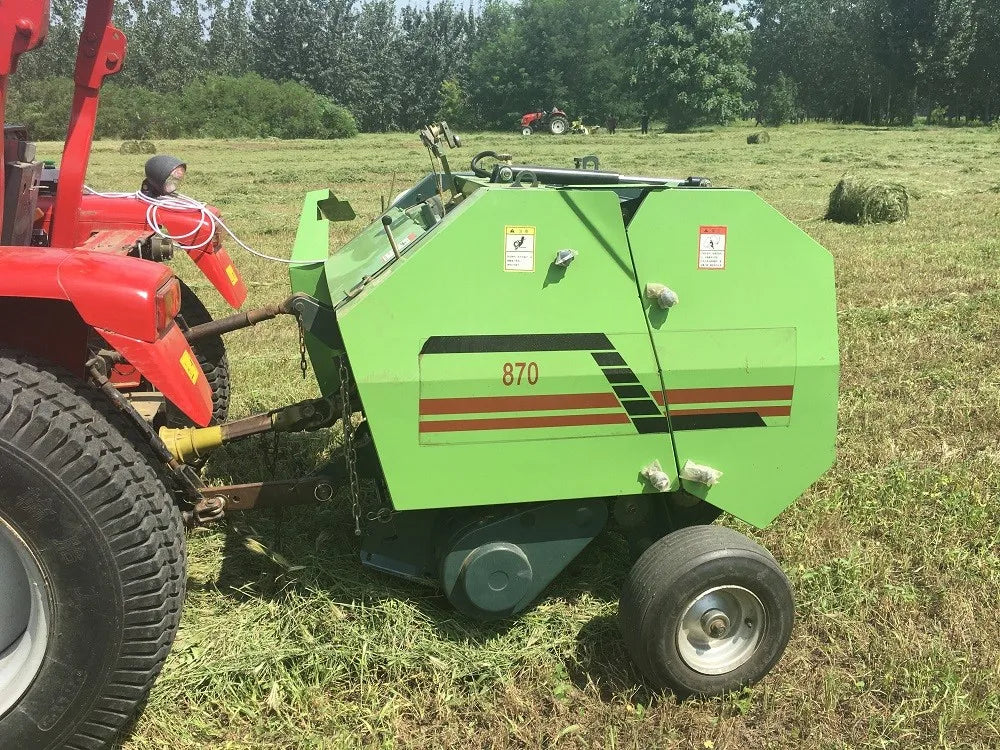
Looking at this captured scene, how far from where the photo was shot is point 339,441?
4.23 meters

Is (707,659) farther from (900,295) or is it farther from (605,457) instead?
(900,295)

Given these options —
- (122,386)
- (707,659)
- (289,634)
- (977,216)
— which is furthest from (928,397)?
(977,216)

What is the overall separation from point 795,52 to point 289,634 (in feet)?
193

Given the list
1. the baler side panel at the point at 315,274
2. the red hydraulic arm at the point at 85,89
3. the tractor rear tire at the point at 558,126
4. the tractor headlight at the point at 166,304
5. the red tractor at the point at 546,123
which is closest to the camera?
the tractor headlight at the point at 166,304

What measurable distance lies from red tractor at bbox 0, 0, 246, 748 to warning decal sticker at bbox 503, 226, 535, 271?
3.13ft

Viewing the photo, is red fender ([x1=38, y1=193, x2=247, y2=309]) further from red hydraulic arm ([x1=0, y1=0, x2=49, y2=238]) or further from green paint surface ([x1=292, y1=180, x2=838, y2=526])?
green paint surface ([x1=292, y1=180, x2=838, y2=526])

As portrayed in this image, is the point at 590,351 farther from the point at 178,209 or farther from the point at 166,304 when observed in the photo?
the point at 178,209

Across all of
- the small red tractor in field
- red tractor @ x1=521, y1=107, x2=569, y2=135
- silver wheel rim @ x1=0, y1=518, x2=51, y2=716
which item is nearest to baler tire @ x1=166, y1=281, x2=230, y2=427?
the small red tractor in field

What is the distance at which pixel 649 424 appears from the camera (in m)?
2.64

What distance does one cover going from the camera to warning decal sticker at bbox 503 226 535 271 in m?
2.47

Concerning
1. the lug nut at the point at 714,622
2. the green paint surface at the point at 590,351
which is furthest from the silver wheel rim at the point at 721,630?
the green paint surface at the point at 590,351

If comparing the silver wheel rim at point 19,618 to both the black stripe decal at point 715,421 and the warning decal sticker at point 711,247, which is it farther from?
the warning decal sticker at point 711,247

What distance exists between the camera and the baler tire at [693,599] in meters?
2.53

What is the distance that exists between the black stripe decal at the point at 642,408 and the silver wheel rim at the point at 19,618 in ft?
5.42
